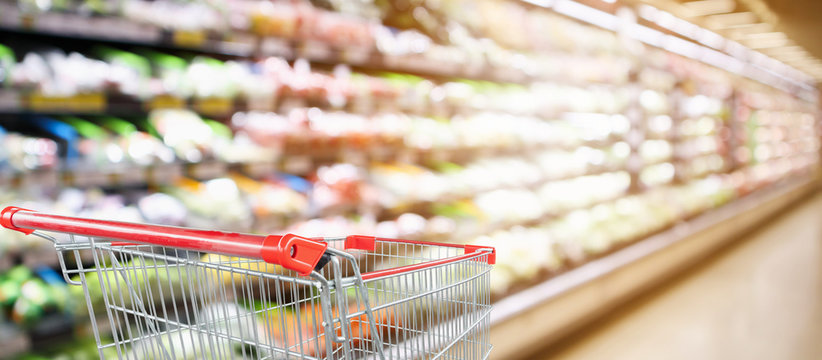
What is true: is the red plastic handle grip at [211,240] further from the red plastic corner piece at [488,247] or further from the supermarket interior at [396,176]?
the red plastic corner piece at [488,247]

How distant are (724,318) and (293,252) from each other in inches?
159

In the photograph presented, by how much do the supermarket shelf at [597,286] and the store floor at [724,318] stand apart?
0.39 ft

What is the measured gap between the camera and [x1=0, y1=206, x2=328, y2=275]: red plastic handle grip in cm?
74

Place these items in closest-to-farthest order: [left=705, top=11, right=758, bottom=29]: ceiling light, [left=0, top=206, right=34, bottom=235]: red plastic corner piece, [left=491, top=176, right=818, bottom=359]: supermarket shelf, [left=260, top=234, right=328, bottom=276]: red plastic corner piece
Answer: [left=260, top=234, right=328, bottom=276]: red plastic corner piece, [left=0, top=206, right=34, bottom=235]: red plastic corner piece, [left=491, top=176, right=818, bottom=359]: supermarket shelf, [left=705, top=11, right=758, bottom=29]: ceiling light

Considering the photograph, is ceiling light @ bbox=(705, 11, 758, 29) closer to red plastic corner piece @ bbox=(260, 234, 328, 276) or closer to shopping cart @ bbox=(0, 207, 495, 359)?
shopping cart @ bbox=(0, 207, 495, 359)

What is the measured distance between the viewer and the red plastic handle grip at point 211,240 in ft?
2.43

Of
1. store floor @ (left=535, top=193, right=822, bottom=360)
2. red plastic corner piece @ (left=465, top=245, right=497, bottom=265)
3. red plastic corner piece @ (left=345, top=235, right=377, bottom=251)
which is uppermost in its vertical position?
red plastic corner piece @ (left=345, top=235, right=377, bottom=251)

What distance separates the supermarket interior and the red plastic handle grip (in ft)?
0.06

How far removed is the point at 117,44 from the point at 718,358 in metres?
3.35

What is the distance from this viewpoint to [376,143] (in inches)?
116

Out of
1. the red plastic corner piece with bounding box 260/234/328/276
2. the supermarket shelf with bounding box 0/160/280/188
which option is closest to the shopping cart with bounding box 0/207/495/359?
the red plastic corner piece with bounding box 260/234/328/276

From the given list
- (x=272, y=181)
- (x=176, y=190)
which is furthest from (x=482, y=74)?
(x=176, y=190)

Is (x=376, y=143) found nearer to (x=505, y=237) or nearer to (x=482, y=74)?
(x=482, y=74)

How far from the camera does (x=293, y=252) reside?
2.45ft
